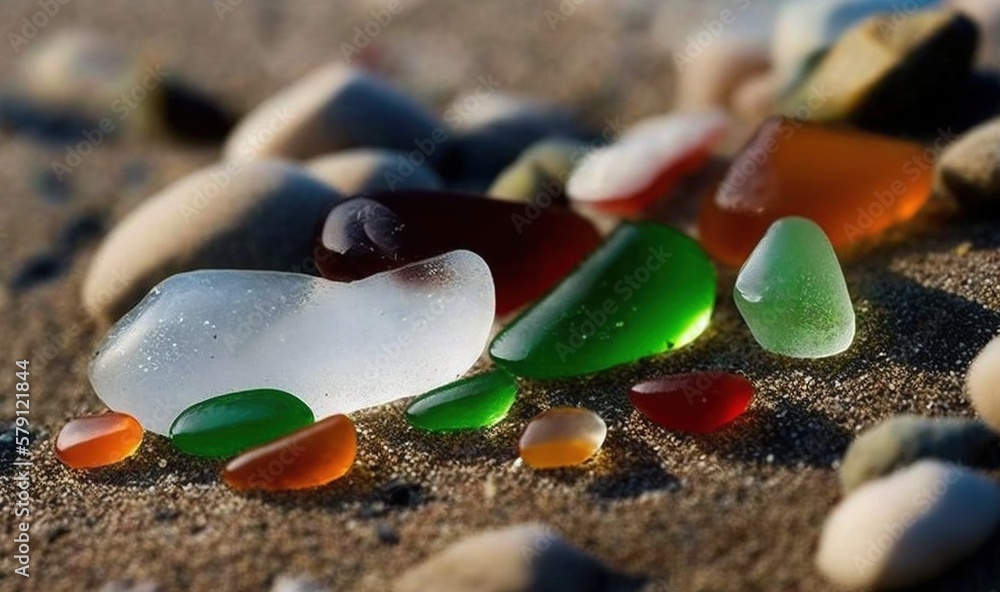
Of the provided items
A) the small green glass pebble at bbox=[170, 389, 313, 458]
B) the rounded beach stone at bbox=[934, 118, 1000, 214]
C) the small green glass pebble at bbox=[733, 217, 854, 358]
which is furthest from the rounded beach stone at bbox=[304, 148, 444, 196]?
the rounded beach stone at bbox=[934, 118, 1000, 214]

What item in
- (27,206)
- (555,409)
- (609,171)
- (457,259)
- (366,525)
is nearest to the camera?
(366,525)

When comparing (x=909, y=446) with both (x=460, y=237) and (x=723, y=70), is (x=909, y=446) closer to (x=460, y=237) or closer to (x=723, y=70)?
(x=460, y=237)

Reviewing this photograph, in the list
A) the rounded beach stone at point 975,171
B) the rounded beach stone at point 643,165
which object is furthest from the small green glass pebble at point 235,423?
the rounded beach stone at point 975,171

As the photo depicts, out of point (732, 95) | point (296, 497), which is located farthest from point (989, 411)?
point (732, 95)

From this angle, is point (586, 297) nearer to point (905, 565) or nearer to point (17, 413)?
point (905, 565)

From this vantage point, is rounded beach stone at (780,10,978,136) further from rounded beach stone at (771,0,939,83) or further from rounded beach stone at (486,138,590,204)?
rounded beach stone at (486,138,590,204)
